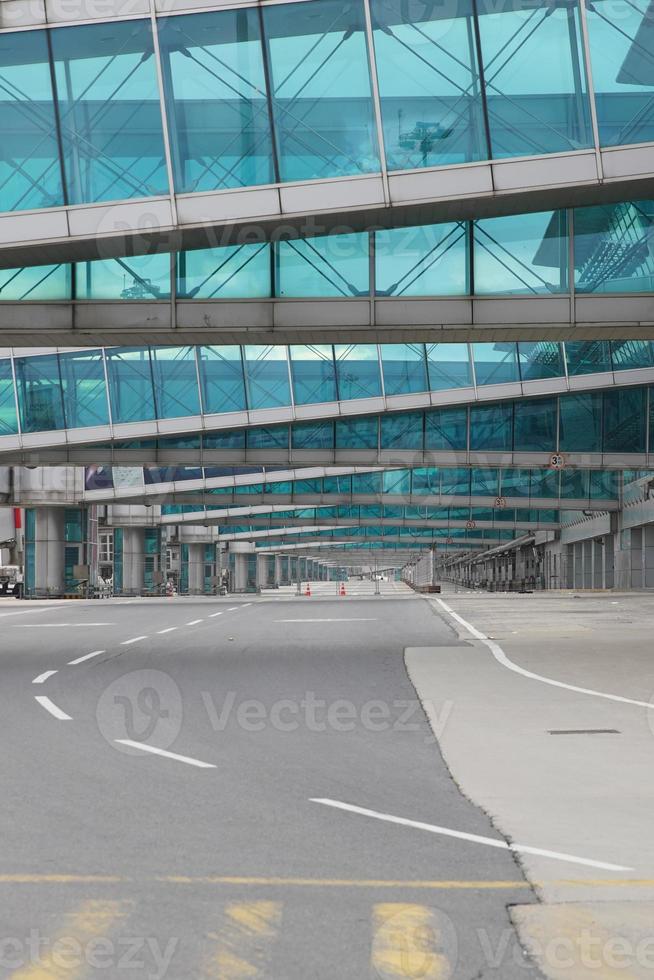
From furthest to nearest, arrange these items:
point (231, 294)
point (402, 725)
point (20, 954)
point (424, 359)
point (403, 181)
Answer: point (424, 359) → point (231, 294) → point (403, 181) → point (402, 725) → point (20, 954)

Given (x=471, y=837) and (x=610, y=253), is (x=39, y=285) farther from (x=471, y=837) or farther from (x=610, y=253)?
(x=471, y=837)

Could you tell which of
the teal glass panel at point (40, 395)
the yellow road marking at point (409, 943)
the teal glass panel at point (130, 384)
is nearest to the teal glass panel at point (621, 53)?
the yellow road marking at point (409, 943)

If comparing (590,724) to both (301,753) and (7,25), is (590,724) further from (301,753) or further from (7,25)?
(7,25)

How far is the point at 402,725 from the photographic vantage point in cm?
1141

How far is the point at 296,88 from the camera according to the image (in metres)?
19.1

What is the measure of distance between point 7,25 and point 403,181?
6657 mm

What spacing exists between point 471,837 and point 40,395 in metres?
37.2

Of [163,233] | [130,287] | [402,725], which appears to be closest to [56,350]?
[130,287]

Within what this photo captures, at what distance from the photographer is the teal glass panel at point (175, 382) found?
1565 inches

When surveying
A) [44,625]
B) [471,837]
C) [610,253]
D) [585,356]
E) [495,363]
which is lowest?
[44,625]

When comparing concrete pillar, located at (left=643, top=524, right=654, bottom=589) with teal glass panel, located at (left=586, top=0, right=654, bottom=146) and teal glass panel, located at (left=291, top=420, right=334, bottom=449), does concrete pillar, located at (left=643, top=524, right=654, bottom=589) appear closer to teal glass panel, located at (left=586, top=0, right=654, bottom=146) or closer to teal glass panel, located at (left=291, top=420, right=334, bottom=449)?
teal glass panel, located at (left=291, top=420, right=334, bottom=449)

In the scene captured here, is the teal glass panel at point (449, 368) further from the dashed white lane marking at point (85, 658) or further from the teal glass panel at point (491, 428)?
the dashed white lane marking at point (85, 658)

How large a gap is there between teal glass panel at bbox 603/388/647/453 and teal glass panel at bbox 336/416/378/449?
9.22 meters

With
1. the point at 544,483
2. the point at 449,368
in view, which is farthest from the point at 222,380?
the point at 544,483
